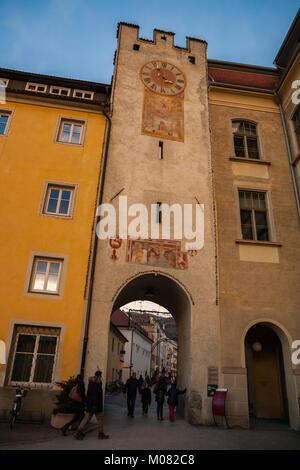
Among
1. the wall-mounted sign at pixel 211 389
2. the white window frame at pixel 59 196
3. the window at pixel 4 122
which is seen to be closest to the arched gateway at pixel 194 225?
the wall-mounted sign at pixel 211 389

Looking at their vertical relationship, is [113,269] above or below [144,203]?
below

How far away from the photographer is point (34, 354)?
12.4 metres

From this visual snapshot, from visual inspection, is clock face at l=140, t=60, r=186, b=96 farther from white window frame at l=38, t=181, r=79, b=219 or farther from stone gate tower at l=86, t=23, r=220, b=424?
white window frame at l=38, t=181, r=79, b=219

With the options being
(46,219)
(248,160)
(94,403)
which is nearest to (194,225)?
(248,160)

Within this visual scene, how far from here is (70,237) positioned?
1395 cm

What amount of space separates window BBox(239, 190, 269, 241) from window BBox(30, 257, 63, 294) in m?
8.76

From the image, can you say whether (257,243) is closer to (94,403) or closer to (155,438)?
(155,438)

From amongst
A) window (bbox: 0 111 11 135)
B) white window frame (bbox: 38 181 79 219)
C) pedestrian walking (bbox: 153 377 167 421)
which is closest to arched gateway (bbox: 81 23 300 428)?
pedestrian walking (bbox: 153 377 167 421)

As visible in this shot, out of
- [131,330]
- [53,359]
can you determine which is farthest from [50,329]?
[131,330]

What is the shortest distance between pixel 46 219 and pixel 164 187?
5.74 meters

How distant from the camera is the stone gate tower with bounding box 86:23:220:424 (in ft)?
43.4

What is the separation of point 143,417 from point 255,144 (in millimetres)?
14694

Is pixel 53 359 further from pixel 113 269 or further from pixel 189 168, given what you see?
pixel 189 168

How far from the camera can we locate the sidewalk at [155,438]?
805cm
